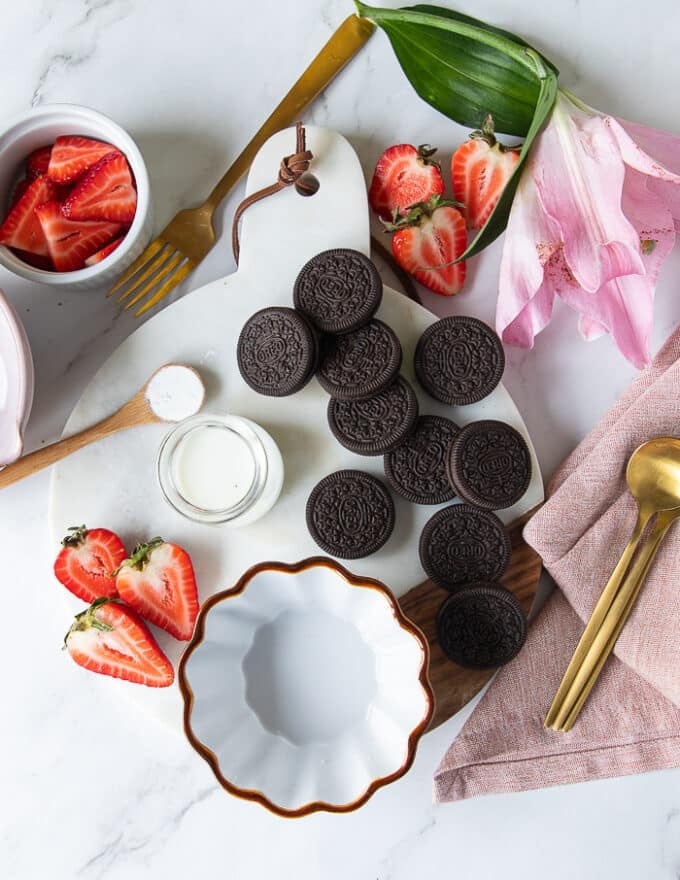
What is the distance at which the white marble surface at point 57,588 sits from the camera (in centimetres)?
116

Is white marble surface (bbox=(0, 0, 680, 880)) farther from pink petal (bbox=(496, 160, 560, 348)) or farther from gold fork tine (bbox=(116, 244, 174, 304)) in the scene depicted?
pink petal (bbox=(496, 160, 560, 348))

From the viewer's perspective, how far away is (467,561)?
105cm

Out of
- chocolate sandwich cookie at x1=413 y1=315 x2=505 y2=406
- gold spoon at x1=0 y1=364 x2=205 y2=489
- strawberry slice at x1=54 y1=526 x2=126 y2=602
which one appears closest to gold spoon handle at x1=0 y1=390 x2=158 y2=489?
gold spoon at x1=0 y1=364 x2=205 y2=489

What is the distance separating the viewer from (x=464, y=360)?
105 centimetres

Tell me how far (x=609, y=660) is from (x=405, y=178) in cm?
69

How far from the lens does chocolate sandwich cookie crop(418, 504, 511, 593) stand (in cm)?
105

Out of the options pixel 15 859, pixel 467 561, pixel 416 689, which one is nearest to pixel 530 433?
pixel 467 561

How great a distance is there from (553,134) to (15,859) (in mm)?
1223

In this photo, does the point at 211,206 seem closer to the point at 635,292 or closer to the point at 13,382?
the point at 13,382

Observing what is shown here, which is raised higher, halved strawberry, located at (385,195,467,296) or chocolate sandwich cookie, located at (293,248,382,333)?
halved strawberry, located at (385,195,467,296)

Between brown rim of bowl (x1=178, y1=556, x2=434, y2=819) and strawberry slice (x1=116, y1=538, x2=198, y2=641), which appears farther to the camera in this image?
strawberry slice (x1=116, y1=538, x2=198, y2=641)

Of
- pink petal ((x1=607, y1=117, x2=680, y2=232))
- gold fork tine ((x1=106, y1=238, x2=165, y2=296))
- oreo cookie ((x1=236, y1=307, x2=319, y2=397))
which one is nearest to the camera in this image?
pink petal ((x1=607, y1=117, x2=680, y2=232))

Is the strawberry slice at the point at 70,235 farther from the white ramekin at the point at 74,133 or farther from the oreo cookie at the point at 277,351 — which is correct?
the oreo cookie at the point at 277,351

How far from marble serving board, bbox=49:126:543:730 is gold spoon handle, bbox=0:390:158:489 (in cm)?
2
